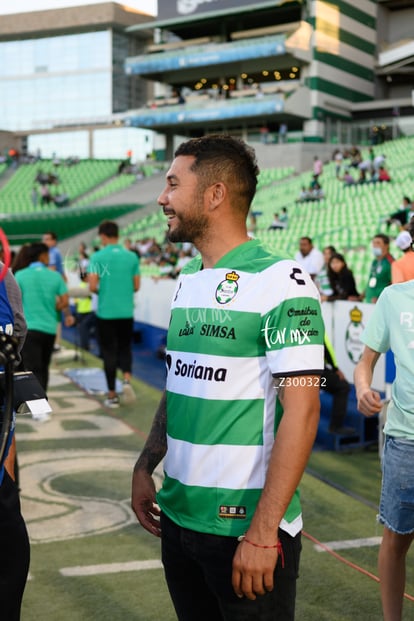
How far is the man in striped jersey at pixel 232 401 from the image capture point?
1.88 metres

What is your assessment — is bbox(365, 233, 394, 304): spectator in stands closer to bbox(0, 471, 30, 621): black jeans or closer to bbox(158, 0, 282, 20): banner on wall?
bbox(0, 471, 30, 621): black jeans

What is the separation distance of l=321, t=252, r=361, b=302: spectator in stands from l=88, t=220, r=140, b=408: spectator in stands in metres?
2.55

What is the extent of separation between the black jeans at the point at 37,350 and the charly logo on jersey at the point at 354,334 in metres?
2.96

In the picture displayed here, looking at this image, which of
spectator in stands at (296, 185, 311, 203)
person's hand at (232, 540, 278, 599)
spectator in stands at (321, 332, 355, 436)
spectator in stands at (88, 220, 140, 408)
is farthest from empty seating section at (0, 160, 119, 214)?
person's hand at (232, 540, 278, 599)

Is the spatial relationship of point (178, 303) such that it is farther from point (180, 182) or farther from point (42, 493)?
point (42, 493)

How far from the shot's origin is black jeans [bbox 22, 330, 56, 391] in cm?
727

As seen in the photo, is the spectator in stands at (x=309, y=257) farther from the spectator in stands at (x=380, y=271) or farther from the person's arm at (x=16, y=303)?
the person's arm at (x=16, y=303)

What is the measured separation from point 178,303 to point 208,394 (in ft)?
1.03

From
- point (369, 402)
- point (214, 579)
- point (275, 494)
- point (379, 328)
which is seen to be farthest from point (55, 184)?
point (275, 494)

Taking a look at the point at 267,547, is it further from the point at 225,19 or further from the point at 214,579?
the point at 225,19

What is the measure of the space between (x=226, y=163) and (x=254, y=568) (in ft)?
3.41

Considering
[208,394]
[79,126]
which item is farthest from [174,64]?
[208,394]

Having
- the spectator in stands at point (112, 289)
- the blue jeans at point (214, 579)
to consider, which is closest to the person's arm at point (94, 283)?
the spectator in stands at point (112, 289)

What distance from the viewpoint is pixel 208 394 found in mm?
2010
